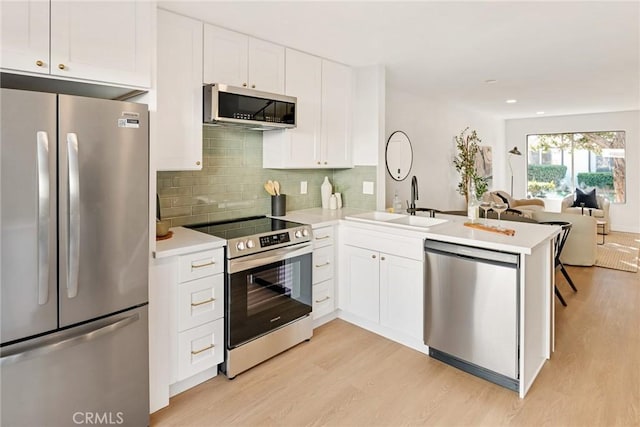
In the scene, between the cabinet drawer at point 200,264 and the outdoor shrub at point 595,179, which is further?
the outdoor shrub at point 595,179

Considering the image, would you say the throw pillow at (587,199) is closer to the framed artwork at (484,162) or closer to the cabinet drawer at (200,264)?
the framed artwork at (484,162)

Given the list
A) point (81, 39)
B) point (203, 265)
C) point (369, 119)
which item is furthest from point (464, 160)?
point (81, 39)

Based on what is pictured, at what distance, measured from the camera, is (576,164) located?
821cm

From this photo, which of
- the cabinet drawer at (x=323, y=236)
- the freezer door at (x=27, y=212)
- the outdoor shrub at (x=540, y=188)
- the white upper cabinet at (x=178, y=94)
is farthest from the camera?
the outdoor shrub at (x=540, y=188)

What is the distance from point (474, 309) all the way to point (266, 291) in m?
1.39

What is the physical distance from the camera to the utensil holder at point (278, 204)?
331 cm

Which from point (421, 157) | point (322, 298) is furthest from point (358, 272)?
point (421, 157)

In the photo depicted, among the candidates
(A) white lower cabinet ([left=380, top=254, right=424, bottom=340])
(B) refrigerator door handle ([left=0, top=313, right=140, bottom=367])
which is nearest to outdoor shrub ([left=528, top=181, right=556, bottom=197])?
(A) white lower cabinet ([left=380, top=254, right=424, bottom=340])

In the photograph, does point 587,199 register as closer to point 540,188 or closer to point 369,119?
point 540,188

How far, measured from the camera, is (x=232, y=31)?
2.73 metres

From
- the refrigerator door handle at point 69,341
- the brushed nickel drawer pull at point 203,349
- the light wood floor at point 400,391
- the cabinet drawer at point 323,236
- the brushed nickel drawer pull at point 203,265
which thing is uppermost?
the cabinet drawer at point 323,236

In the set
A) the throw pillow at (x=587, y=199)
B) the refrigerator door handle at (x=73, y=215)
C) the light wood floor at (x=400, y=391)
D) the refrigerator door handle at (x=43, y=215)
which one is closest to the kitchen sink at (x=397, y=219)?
the light wood floor at (x=400, y=391)

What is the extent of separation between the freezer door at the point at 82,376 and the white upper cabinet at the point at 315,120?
1797 millimetres

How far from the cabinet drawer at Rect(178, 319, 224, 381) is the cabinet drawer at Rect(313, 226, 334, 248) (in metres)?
0.99
